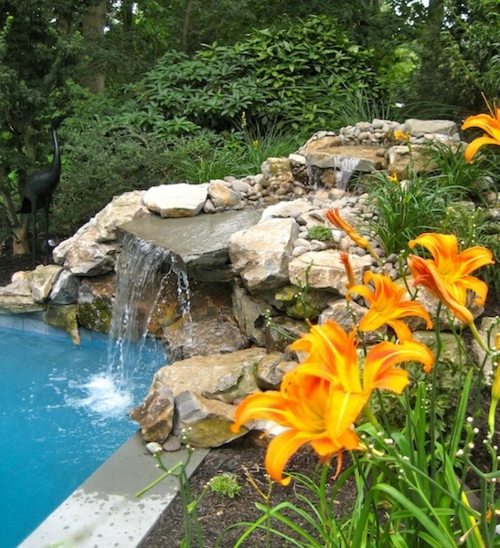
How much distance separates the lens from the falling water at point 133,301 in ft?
14.0

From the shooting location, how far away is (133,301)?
4.56 m

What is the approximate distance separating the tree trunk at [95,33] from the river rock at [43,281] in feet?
13.5

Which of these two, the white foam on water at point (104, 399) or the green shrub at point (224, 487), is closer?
the green shrub at point (224, 487)

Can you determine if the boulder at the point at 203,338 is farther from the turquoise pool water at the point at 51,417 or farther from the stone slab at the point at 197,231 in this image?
the stone slab at the point at 197,231

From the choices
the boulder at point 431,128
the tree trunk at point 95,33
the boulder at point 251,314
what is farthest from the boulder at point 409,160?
the tree trunk at point 95,33

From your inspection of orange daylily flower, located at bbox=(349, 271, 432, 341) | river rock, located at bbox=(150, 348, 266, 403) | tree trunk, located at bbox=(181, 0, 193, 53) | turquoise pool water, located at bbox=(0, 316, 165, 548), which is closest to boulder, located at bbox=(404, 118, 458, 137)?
river rock, located at bbox=(150, 348, 266, 403)

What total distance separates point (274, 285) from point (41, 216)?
3144mm

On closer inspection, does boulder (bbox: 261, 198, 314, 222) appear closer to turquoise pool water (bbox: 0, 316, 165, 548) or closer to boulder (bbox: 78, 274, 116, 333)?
turquoise pool water (bbox: 0, 316, 165, 548)

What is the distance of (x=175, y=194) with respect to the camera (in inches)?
194

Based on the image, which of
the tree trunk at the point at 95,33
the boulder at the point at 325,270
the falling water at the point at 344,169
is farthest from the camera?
the tree trunk at the point at 95,33

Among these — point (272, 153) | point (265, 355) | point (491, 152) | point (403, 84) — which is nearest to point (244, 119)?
point (272, 153)

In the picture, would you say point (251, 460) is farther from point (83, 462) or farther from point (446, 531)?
point (446, 531)

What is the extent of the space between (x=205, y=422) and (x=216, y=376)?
1.51ft

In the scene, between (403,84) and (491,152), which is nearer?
(491,152)
